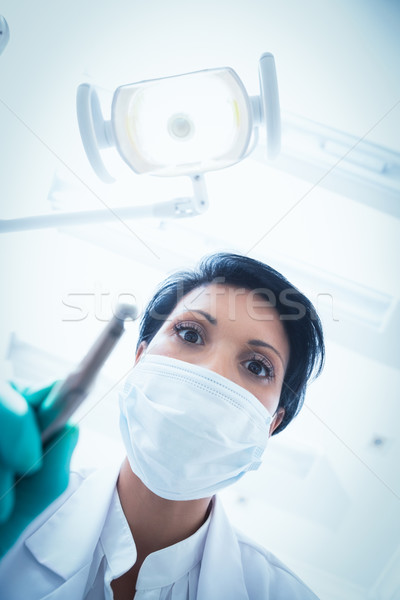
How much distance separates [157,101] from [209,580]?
1.40 m

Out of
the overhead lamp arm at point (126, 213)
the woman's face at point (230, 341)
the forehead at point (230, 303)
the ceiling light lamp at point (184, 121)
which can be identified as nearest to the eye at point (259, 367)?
the woman's face at point (230, 341)

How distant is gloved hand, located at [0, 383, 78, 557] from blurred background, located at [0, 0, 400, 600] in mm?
342

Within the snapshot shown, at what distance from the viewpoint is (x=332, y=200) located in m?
1.43

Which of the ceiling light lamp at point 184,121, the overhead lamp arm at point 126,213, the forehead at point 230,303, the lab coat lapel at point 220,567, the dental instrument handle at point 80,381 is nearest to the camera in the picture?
the dental instrument handle at point 80,381

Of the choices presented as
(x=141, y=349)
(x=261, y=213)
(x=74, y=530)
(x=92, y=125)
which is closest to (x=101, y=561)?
(x=74, y=530)

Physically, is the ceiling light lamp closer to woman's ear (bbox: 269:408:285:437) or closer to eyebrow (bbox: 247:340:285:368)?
eyebrow (bbox: 247:340:285:368)

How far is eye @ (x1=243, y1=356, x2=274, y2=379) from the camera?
1.17 meters

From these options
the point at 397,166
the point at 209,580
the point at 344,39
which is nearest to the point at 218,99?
the point at 344,39

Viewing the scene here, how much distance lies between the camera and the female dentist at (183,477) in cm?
94

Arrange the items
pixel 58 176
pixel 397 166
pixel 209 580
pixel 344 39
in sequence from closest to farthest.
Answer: pixel 209 580
pixel 344 39
pixel 397 166
pixel 58 176

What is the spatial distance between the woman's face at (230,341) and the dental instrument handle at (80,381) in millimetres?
485

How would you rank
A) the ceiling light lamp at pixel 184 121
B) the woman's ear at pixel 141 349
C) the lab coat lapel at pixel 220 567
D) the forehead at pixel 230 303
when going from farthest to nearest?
the woman's ear at pixel 141 349 < the forehead at pixel 230 303 < the lab coat lapel at pixel 220 567 < the ceiling light lamp at pixel 184 121

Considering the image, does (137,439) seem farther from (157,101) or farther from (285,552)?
(285,552)

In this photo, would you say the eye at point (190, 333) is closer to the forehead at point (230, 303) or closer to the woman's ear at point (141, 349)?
the forehead at point (230, 303)
